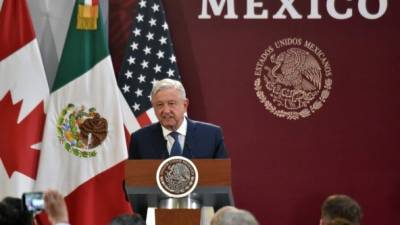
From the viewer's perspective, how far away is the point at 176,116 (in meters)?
5.79

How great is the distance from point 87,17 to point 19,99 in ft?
2.90

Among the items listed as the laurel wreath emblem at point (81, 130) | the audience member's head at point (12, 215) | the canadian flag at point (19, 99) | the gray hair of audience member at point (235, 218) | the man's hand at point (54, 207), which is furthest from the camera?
the laurel wreath emblem at point (81, 130)

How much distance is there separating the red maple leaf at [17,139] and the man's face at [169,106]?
7.58 feet

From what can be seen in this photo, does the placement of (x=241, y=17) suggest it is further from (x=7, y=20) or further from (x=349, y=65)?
(x=7, y=20)

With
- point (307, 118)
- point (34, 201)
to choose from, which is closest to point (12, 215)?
point (34, 201)

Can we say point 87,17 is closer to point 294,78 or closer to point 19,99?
point 19,99

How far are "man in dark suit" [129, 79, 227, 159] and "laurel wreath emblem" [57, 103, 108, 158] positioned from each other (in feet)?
6.52

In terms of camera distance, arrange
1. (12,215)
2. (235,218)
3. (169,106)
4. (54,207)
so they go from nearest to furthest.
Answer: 1. (54,207)
2. (235,218)
3. (12,215)
4. (169,106)

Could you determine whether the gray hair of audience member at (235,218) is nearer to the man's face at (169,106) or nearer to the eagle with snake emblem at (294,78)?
the man's face at (169,106)

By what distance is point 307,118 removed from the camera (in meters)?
8.28

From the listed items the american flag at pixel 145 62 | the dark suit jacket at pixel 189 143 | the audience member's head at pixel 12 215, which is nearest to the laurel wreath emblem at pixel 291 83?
the american flag at pixel 145 62

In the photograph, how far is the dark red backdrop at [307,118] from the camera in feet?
27.1

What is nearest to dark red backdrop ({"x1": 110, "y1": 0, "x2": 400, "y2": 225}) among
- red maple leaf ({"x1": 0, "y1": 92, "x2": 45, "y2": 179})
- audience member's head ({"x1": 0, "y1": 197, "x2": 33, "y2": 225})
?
red maple leaf ({"x1": 0, "y1": 92, "x2": 45, "y2": 179})

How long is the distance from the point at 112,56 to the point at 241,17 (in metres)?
1.19
